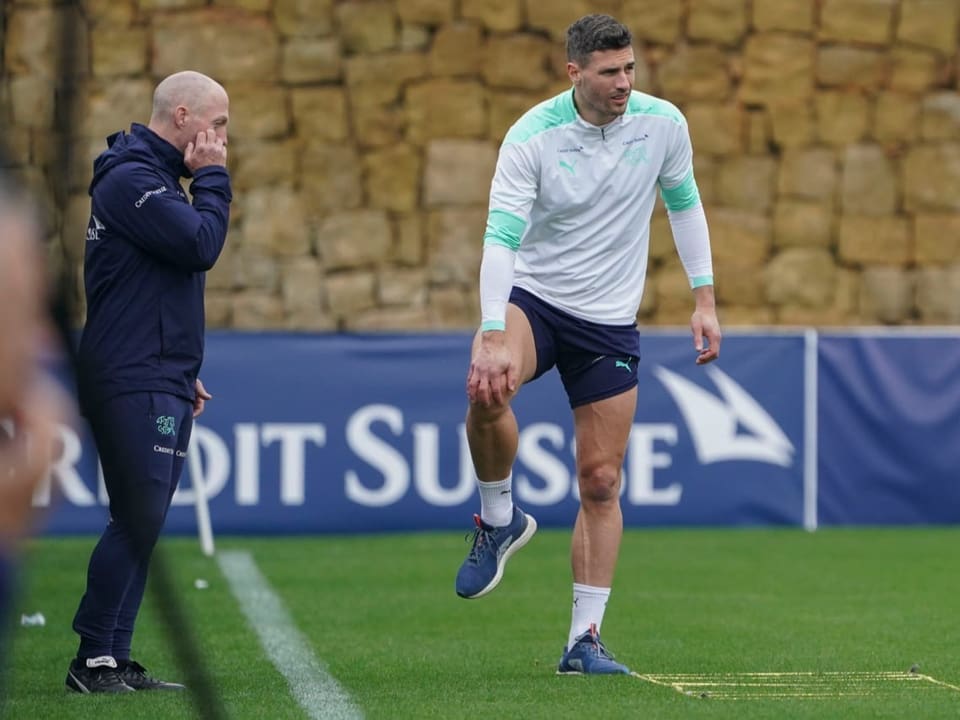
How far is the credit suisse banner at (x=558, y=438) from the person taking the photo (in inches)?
463

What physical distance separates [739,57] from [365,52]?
2991 mm

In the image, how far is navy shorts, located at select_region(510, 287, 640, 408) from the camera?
6.24m

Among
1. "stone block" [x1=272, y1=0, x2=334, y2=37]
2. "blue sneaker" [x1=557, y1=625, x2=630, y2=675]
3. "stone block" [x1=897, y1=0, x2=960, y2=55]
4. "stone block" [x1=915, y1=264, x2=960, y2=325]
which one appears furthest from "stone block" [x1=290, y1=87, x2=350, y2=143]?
"blue sneaker" [x1=557, y1=625, x2=630, y2=675]

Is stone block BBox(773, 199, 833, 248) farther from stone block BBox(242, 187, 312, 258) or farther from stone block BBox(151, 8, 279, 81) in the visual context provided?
stone block BBox(151, 8, 279, 81)

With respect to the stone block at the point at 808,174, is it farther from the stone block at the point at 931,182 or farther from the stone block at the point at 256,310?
the stone block at the point at 256,310

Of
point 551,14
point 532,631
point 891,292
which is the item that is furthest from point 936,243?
point 532,631

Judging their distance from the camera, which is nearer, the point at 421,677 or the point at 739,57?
the point at 421,677

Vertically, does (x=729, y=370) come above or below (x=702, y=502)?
above

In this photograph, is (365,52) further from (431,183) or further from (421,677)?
(421,677)

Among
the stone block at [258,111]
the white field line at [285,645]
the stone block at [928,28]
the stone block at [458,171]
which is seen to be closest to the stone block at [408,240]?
the stone block at [458,171]

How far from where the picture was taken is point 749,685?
5.85 m

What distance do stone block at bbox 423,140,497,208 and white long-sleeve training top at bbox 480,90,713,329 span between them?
8523 mm

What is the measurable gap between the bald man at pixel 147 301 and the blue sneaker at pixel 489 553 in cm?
103

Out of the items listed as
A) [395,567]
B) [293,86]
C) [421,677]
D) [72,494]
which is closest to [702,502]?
[395,567]
